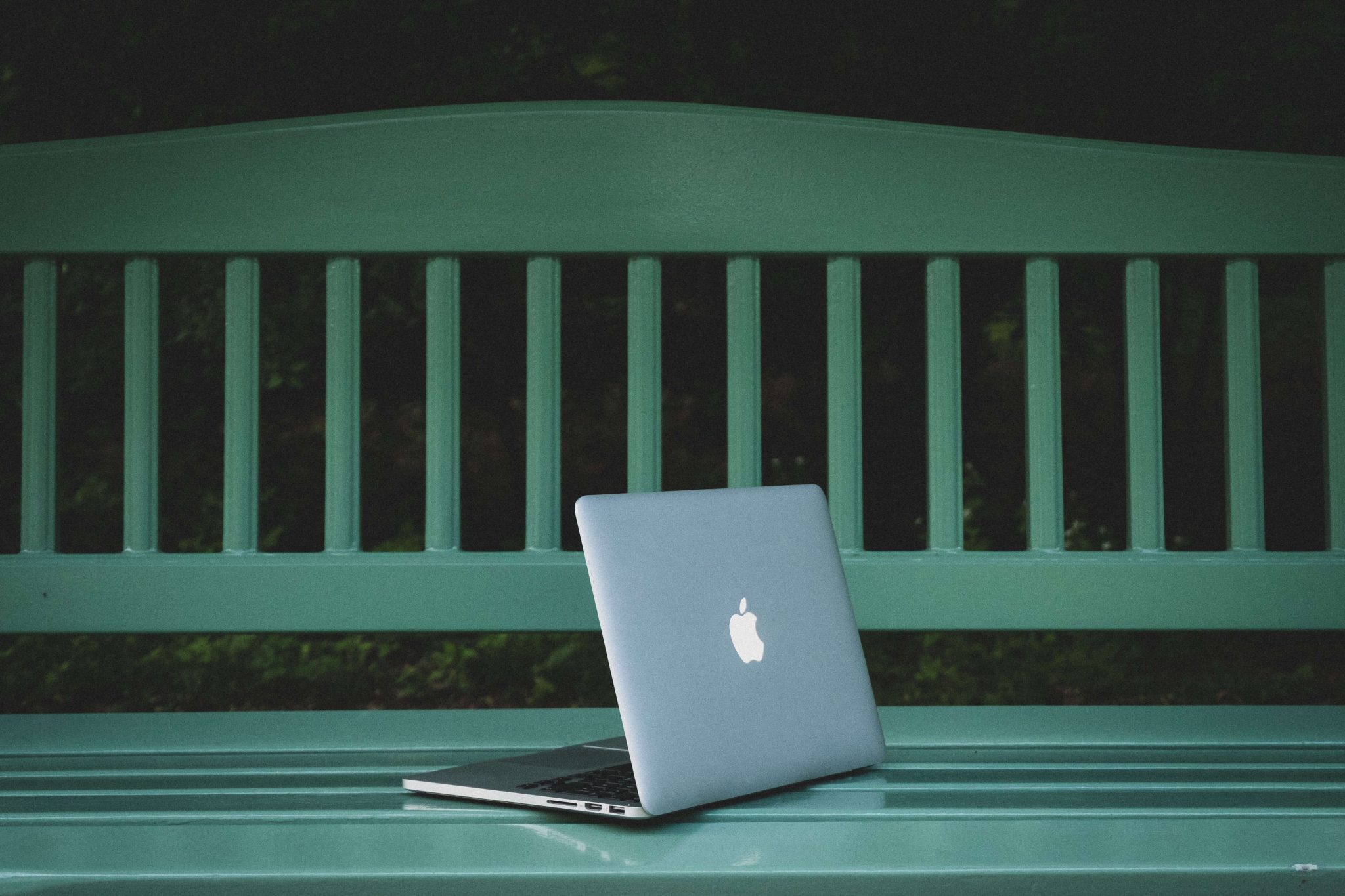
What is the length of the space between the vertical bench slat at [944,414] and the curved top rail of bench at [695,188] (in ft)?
0.21

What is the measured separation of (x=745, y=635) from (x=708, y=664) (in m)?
0.06

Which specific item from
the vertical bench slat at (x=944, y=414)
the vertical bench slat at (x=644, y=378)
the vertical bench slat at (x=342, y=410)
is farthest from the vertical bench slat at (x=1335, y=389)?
the vertical bench slat at (x=342, y=410)

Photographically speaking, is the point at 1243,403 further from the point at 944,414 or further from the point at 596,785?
the point at 596,785

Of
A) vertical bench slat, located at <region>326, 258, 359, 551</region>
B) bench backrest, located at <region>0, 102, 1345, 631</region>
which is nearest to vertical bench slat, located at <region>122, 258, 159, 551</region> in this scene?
bench backrest, located at <region>0, 102, 1345, 631</region>

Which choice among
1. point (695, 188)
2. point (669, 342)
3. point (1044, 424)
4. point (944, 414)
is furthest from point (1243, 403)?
point (669, 342)

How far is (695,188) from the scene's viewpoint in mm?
A: 1399

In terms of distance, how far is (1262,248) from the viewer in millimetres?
1399

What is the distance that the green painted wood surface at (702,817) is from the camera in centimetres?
76

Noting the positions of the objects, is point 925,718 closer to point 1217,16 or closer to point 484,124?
point 484,124

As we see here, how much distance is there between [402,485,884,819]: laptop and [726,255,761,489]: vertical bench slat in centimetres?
25

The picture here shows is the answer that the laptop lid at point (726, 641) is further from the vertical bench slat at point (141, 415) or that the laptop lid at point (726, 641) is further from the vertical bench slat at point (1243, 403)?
the vertical bench slat at point (141, 415)

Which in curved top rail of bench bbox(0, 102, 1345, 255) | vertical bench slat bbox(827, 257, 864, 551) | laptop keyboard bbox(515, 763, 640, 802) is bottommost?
laptop keyboard bbox(515, 763, 640, 802)

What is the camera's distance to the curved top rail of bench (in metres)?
1.40

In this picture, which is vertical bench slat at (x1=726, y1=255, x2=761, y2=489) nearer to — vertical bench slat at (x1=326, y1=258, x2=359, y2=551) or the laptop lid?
the laptop lid
